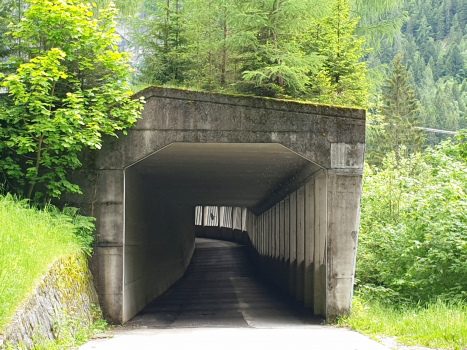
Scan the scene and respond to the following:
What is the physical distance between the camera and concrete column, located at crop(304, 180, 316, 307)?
1459 cm

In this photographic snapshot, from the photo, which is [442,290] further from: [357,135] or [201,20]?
[201,20]

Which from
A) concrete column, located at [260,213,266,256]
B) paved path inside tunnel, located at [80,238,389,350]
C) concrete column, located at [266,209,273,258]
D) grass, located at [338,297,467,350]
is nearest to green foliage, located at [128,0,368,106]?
paved path inside tunnel, located at [80,238,389,350]

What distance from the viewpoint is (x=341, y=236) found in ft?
39.1

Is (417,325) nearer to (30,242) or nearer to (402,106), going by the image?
(30,242)

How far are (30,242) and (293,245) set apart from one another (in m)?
11.2

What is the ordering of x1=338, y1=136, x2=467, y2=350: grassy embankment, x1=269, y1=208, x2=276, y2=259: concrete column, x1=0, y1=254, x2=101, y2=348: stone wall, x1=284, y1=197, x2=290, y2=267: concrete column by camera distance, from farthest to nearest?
x1=269, y1=208, x2=276, y2=259: concrete column < x1=284, y1=197, x2=290, y2=267: concrete column < x1=338, y1=136, x2=467, y2=350: grassy embankment < x1=0, y1=254, x2=101, y2=348: stone wall

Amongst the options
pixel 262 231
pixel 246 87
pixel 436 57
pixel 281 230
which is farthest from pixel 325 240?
pixel 436 57

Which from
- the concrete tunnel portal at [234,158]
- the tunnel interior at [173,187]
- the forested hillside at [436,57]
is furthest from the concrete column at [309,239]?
the forested hillside at [436,57]

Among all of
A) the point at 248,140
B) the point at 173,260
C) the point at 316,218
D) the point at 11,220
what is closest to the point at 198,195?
the point at 173,260

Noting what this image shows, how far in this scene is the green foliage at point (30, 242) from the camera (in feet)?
22.3

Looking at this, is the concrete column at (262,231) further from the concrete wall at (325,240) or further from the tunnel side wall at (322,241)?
the concrete wall at (325,240)

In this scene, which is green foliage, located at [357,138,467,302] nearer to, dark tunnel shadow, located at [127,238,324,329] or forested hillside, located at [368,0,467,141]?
dark tunnel shadow, located at [127,238,324,329]

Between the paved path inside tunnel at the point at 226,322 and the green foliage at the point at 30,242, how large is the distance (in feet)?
4.87

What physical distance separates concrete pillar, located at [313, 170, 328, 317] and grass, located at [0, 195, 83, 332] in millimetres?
5013
